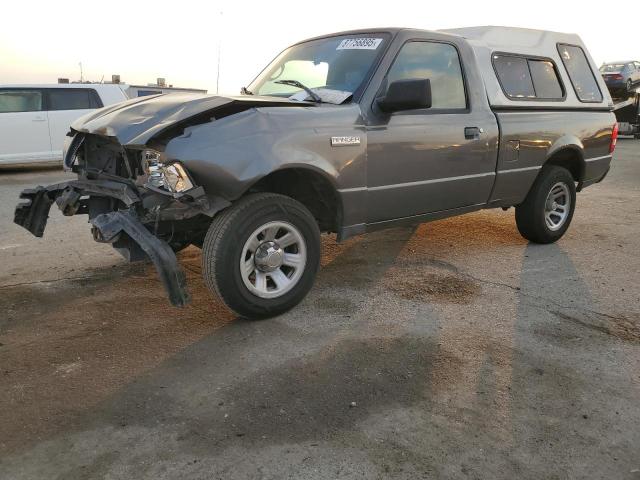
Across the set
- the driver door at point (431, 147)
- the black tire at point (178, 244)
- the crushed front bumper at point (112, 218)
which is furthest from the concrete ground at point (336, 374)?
the driver door at point (431, 147)

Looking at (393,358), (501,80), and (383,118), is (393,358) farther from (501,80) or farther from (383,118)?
(501,80)

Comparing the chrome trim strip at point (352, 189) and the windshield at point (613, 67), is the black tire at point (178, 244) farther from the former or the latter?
the windshield at point (613, 67)

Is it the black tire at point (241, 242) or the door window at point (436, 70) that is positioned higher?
the door window at point (436, 70)

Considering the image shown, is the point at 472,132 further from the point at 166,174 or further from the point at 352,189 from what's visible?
the point at 166,174

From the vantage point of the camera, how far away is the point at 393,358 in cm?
329

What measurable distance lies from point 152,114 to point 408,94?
5.46 ft

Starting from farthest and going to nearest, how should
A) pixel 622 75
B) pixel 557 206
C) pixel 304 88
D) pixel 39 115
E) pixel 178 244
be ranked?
1. pixel 622 75
2. pixel 39 115
3. pixel 557 206
4. pixel 178 244
5. pixel 304 88

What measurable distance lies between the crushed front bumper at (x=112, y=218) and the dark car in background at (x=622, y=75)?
1937cm

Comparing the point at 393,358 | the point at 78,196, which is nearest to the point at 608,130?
the point at 393,358

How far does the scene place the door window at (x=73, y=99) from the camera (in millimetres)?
11172

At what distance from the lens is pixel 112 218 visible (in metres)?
3.46

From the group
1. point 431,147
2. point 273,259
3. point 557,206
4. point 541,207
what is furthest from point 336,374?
point 557,206

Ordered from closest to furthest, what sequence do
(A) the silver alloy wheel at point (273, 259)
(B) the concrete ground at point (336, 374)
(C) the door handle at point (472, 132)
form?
(B) the concrete ground at point (336, 374) < (A) the silver alloy wheel at point (273, 259) < (C) the door handle at point (472, 132)

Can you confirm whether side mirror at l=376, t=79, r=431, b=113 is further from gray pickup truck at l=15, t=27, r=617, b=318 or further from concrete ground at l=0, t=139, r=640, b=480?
concrete ground at l=0, t=139, r=640, b=480
